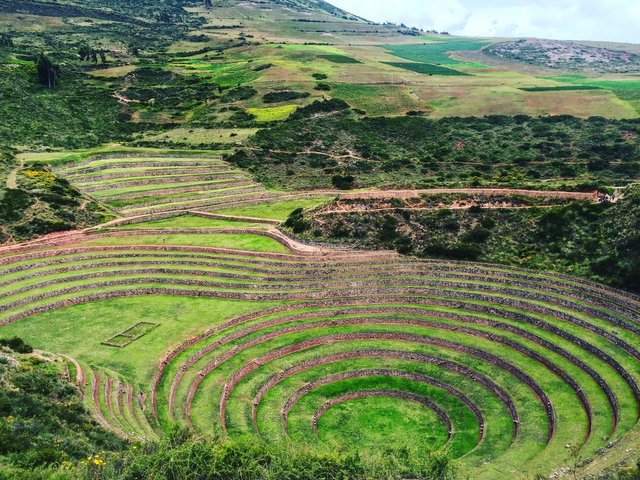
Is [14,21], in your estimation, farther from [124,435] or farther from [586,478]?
[586,478]

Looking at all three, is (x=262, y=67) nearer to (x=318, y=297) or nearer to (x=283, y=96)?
(x=283, y=96)

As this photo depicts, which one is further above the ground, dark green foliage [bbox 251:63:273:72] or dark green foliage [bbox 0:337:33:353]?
dark green foliage [bbox 251:63:273:72]

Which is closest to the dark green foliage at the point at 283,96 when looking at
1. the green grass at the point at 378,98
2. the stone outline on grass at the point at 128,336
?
the green grass at the point at 378,98

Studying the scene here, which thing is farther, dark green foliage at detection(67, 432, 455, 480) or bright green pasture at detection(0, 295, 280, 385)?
bright green pasture at detection(0, 295, 280, 385)

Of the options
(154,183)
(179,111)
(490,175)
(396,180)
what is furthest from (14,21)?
(490,175)

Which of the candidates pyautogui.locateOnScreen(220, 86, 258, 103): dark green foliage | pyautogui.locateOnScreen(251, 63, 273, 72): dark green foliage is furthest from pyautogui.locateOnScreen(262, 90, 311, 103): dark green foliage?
pyautogui.locateOnScreen(251, 63, 273, 72): dark green foliage

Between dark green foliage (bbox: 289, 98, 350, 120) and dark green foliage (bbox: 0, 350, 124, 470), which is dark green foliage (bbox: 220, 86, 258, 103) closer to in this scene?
dark green foliage (bbox: 289, 98, 350, 120)
